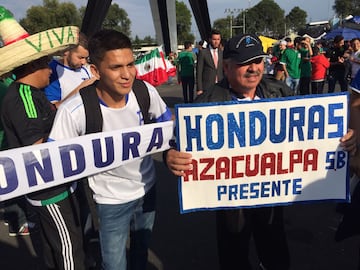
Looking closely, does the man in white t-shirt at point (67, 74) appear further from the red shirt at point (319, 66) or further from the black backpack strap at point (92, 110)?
the red shirt at point (319, 66)

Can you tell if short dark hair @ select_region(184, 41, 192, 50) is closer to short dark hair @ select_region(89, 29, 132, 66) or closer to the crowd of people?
the crowd of people

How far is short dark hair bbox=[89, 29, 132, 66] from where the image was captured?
69.2 inches

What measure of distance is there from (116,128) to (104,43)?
0.46 m

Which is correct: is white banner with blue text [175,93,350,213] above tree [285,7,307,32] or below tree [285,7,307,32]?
below

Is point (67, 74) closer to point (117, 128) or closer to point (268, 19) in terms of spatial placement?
point (117, 128)

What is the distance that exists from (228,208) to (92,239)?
4.58 feet

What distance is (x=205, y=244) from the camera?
3.01 meters

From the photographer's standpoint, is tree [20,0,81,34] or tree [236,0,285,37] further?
tree [236,0,285,37]

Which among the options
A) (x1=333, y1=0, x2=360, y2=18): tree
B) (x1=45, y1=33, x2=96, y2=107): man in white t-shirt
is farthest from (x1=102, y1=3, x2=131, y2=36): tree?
(x1=45, y1=33, x2=96, y2=107): man in white t-shirt

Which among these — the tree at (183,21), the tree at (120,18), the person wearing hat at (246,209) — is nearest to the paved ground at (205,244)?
the person wearing hat at (246,209)

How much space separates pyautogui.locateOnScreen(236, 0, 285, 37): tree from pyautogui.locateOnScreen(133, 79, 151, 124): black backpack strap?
96479 mm

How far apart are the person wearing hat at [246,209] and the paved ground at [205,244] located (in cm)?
51

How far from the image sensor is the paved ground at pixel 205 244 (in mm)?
2744

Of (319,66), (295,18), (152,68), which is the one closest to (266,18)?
(295,18)
